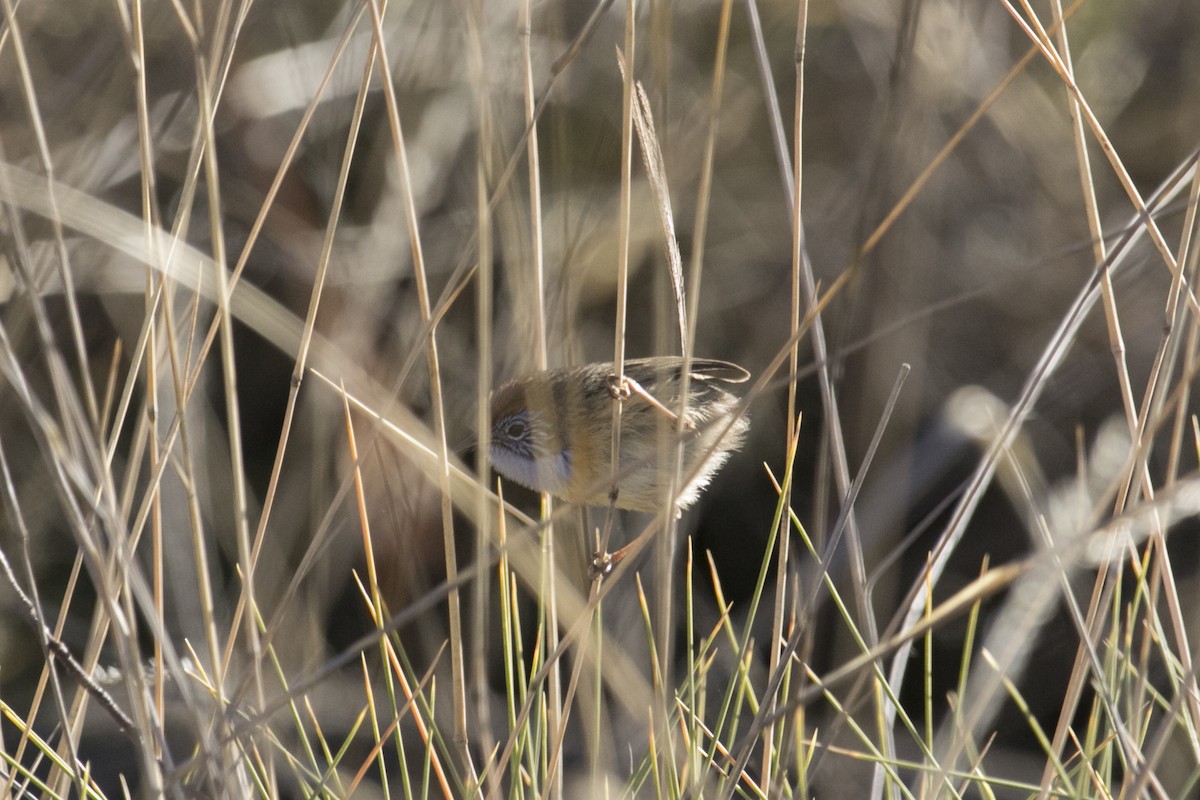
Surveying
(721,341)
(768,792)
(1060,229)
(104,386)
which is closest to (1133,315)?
(1060,229)

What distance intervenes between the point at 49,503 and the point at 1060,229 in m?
4.49

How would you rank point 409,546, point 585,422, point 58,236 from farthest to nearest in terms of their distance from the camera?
point 585,422
point 409,546
point 58,236

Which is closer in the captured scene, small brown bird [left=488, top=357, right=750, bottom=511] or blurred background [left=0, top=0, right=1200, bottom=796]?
small brown bird [left=488, top=357, right=750, bottom=511]

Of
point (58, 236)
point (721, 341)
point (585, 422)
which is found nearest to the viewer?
point (58, 236)

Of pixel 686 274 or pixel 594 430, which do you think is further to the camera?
pixel 686 274

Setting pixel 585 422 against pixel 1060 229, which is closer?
pixel 585 422

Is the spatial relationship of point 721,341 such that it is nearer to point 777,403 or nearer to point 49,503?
point 777,403

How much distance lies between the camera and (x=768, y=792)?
208 cm

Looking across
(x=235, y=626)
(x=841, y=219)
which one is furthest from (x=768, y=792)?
(x=841, y=219)

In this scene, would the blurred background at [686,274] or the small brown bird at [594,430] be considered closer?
the small brown bird at [594,430]

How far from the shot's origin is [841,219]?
16.9 feet

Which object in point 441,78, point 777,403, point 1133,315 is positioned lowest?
point 777,403

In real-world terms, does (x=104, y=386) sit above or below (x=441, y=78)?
below

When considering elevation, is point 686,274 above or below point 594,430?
above
